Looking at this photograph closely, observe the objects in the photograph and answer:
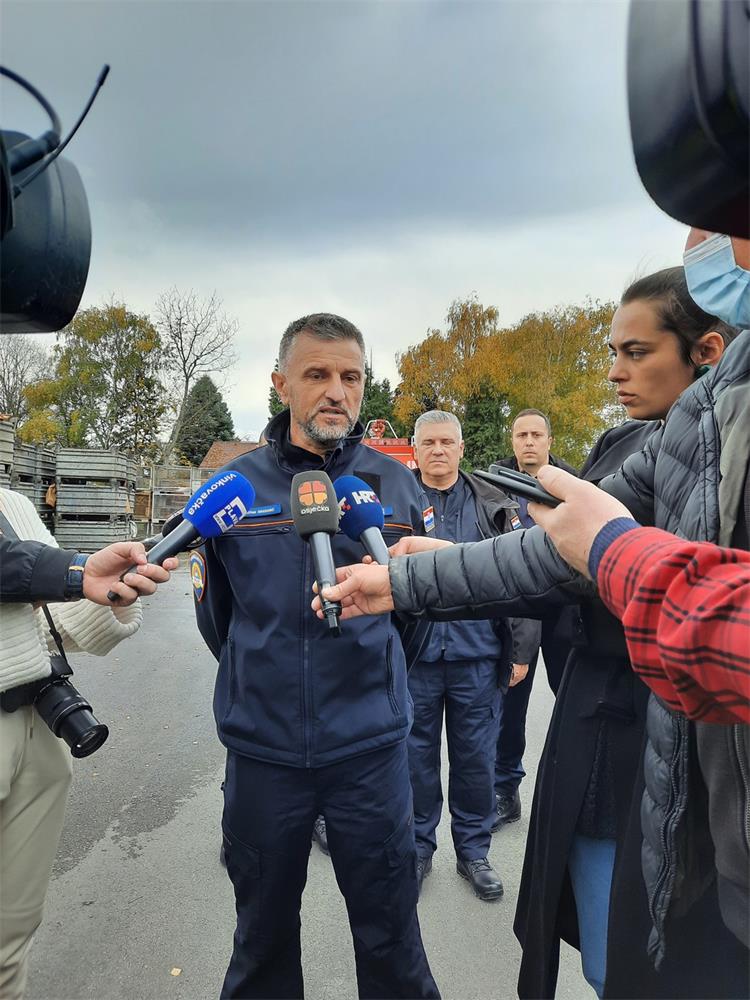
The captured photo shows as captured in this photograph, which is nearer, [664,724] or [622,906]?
[664,724]

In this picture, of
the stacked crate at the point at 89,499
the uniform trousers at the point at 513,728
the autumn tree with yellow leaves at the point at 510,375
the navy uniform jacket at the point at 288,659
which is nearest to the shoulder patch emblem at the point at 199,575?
the navy uniform jacket at the point at 288,659

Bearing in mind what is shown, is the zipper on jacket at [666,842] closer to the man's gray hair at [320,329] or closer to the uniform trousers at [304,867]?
the uniform trousers at [304,867]

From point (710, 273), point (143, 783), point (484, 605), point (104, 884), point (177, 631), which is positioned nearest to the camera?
point (710, 273)

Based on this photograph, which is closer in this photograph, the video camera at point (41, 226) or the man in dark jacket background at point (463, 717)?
the video camera at point (41, 226)

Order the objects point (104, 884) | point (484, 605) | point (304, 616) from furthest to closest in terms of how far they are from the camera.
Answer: point (104, 884)
point (304, 616)
point (484, 605)

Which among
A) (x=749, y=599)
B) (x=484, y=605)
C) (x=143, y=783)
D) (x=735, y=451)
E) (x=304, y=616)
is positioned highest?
(x=735, y=451)

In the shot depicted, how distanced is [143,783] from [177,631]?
379 centimetres

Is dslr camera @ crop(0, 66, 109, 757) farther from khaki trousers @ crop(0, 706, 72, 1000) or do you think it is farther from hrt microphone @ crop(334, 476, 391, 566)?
khaki trousers @ crop(0, 706, 72, 1000)

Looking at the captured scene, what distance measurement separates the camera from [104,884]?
2840mm

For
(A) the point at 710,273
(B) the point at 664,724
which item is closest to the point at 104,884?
(B) the point at 664,724

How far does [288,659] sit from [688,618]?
1.37m

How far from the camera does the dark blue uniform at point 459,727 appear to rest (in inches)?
118

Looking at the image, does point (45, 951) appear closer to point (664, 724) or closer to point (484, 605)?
point (484, 605)

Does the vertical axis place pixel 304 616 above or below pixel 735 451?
below
